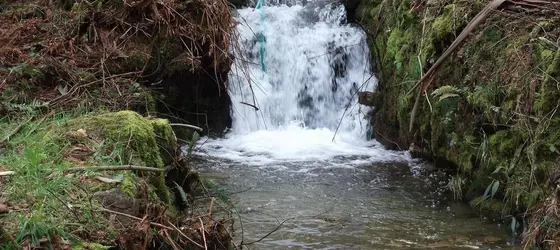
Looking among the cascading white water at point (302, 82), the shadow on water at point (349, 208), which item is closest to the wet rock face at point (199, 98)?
the cascading white water at point (302, 82)

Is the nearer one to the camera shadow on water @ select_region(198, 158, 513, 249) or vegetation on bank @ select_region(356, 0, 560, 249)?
vegetation on bank @ select_region(356, 0, 560, 249)

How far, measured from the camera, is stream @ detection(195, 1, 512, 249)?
15.9ft

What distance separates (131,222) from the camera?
2.96 m

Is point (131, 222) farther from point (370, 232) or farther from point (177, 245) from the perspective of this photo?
point (370, 232)

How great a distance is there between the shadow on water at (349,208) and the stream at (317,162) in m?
0.01

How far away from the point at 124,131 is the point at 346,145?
17.2 feet

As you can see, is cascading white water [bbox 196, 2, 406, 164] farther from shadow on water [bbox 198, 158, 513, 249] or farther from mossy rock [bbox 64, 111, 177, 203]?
mossy rock [bbox 64, 111, 177, 203]

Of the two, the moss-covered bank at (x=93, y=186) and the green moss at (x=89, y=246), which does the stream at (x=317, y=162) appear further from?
the green moss at (x=89, y=246)

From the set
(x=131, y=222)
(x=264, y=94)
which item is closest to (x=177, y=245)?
(x=131, y=222)

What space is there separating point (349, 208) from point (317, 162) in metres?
2.06

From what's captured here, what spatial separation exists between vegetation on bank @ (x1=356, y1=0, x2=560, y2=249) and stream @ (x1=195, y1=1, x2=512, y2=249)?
359 mm

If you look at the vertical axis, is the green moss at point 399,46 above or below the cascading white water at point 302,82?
above

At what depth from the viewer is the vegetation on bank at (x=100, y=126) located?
2.81 metres

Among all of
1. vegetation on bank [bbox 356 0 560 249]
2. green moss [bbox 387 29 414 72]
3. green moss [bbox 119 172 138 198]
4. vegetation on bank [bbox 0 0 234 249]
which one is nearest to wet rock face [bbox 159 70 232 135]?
vegetation on bank [bbox 0 0 234 249]
